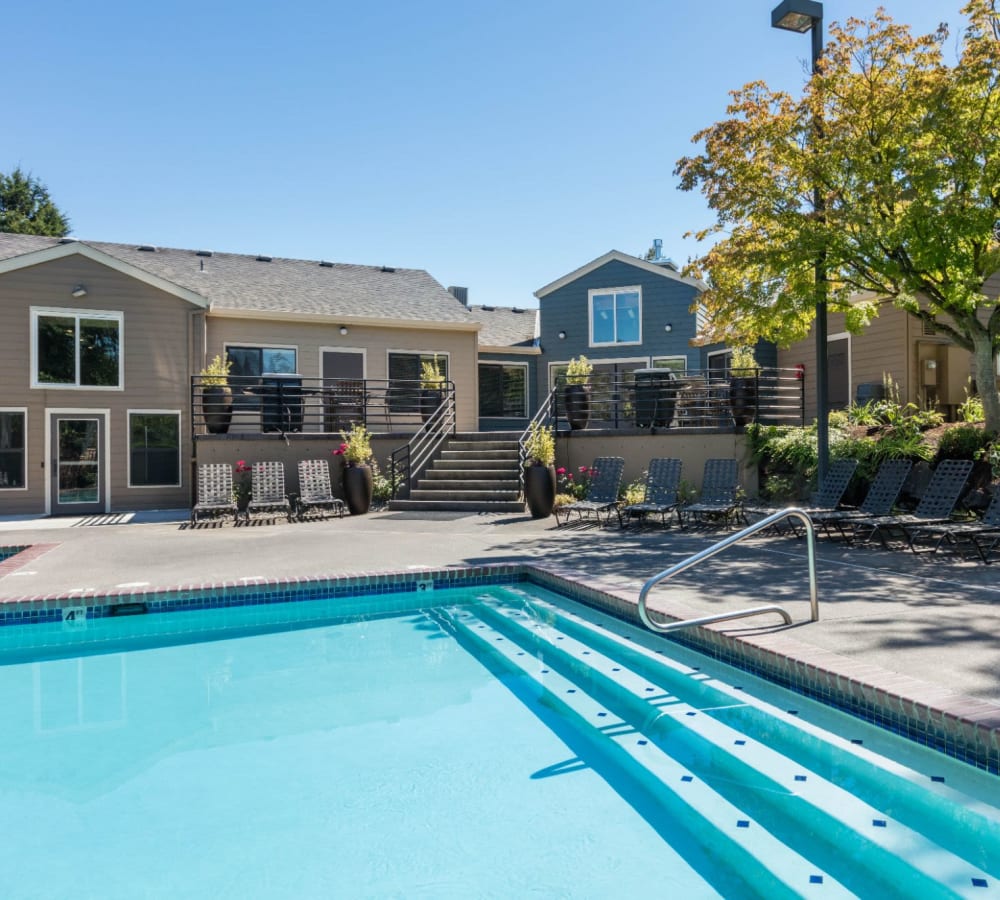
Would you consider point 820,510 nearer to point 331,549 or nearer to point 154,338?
point 331,549

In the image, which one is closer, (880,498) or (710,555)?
(710,555)

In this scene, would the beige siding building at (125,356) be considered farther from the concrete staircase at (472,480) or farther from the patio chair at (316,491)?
the concrete staircase at (472,480)

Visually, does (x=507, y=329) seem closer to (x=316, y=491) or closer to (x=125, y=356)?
(x=316, y=491)

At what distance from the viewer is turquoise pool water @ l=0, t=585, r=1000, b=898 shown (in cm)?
281

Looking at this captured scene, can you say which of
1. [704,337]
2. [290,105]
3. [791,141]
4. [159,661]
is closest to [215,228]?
[290,105]

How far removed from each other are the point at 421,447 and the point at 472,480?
1.53 m

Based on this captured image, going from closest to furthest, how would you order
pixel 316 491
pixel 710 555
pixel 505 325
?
pixel 710 555, pixel 316 491, pixel 505 325

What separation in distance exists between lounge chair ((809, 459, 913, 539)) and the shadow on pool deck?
44cm

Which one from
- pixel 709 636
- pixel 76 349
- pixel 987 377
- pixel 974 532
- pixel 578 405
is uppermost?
pixel 76 349

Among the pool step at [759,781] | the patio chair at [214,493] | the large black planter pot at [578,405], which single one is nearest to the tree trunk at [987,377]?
the large black planter pot at [578,405]

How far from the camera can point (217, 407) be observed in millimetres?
14031

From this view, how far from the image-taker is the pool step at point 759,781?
2697 millimetres

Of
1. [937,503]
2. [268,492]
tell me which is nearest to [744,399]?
[937,503]

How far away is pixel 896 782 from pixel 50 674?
5491mm
